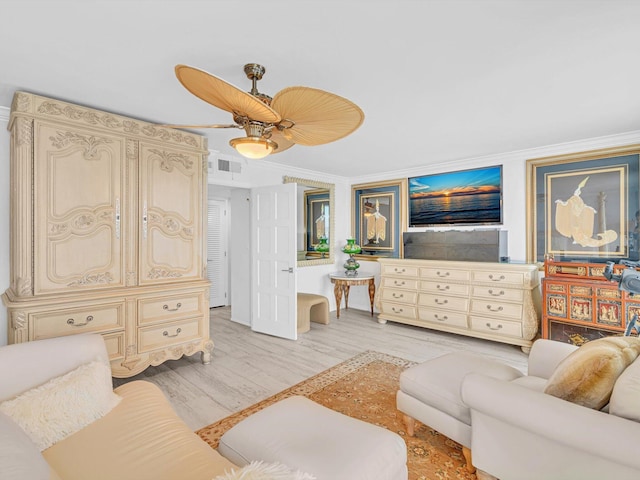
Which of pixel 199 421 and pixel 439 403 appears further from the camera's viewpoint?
pixel 199 421

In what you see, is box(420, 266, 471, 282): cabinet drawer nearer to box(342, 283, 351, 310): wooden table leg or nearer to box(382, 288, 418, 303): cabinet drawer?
box(382, 288, 418, 303): cabinet drawer

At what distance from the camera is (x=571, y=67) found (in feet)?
6.93

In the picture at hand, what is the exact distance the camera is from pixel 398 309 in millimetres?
4879

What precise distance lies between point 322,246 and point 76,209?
11.9ft

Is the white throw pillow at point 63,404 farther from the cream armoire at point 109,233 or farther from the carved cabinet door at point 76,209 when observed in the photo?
the carved cabinet door at point 76,209

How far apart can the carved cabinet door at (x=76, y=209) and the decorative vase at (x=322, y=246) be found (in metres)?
3.24

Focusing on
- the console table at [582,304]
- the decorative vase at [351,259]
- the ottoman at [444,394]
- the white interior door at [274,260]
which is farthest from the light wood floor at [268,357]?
the ottoman at [444,394]

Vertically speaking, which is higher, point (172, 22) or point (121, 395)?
point (172, 22)

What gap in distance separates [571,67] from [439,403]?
2.29 m

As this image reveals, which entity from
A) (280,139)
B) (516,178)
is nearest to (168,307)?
(280,139)

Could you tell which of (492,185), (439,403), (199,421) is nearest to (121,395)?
(199,421)

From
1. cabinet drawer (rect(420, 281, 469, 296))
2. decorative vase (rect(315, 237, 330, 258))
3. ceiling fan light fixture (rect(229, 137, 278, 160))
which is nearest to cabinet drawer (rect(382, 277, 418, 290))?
cabinet drawer (rect(420, 281, 469, 296))

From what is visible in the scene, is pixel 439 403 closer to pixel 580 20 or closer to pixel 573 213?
pixel 580 20

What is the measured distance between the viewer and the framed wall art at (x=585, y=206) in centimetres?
350
